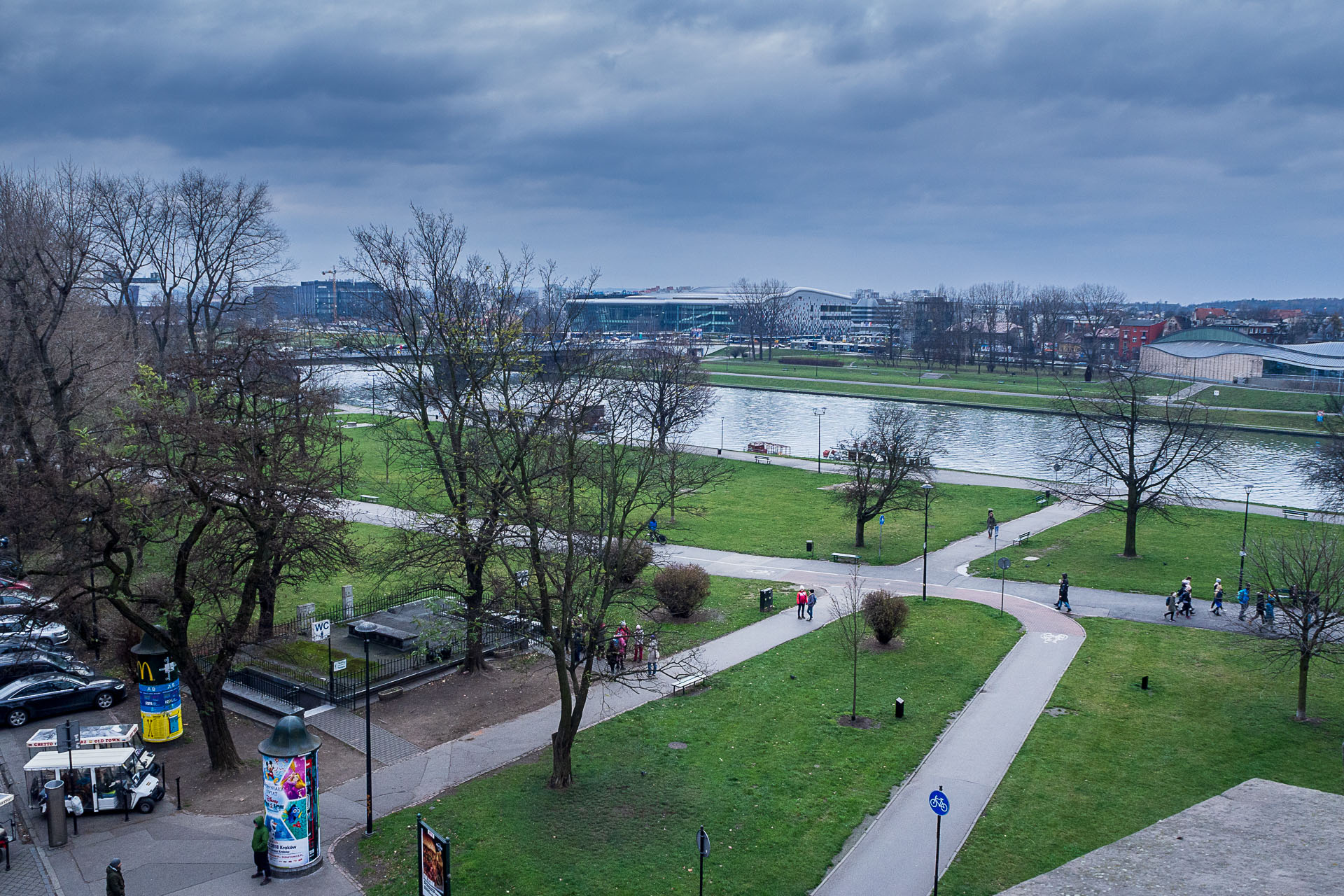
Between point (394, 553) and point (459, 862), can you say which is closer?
point (459, 862)

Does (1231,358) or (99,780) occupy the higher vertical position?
(1231,358)

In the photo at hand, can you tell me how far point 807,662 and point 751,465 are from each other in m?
34.2

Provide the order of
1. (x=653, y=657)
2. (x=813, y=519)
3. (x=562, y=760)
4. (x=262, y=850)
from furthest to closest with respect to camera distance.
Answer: (x=813, y=519), (x=653, y=657), (x=562, y=760), (x=262, y=850)

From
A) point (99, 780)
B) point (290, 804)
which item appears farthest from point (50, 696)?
point (290, 804)

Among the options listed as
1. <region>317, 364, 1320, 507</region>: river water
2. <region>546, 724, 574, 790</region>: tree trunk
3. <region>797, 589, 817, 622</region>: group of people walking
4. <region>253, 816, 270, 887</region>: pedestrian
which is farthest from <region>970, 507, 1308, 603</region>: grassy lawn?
<region>253, 816, 270, 887</region>: pedestrian

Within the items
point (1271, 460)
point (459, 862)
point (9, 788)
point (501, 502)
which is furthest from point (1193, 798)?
point (1271, 460)

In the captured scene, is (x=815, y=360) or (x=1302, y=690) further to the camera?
(x=815, y=360)

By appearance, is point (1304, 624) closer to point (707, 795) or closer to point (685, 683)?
point (707, 795)

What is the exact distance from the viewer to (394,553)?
78.4ft

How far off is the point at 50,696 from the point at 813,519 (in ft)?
104

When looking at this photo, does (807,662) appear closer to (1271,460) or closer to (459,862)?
(459,862)

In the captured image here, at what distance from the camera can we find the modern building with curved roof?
108938mm

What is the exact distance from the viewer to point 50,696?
898 inches

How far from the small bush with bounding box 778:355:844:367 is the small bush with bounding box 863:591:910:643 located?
11825 centimetres
